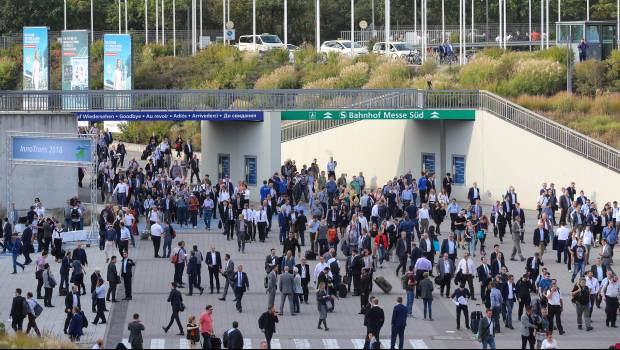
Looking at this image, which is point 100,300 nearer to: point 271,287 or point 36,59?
point 271,287

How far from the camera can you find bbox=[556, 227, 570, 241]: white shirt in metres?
37.5

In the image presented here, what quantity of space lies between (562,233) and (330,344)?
10198mm

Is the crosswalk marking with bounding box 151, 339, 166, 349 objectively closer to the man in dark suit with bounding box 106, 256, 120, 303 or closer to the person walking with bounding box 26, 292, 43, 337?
the person walking with bounding box 26, 292, 43, 337

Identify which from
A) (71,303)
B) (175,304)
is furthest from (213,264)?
(71,303)

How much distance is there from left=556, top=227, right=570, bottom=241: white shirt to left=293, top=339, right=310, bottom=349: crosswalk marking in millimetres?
10089

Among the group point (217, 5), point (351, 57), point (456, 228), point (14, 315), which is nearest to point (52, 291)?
point (14, 315)

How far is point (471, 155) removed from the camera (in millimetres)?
51469

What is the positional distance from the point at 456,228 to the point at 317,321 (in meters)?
8.94

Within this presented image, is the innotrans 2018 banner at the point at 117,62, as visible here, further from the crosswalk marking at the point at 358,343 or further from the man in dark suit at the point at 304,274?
the crosswalk marking at the point at 358,343

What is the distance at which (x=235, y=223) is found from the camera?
1602 inches

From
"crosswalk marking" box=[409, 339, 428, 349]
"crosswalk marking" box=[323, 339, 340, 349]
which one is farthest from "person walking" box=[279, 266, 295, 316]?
"crosswalk marking" box=[409, 339, 428, 349]

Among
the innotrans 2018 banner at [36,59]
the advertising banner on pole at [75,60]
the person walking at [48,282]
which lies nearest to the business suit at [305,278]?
the person walking at [48,282]

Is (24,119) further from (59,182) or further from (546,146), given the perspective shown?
(546,146)

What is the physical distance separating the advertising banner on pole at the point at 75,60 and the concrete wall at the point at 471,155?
27.9 feet
